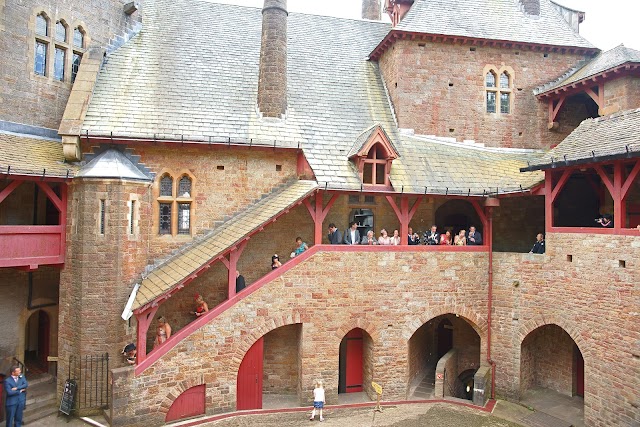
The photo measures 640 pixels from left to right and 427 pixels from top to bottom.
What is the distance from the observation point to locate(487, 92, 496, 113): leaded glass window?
17.2 metres

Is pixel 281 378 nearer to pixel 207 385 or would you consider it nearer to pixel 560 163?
pixel 207 385

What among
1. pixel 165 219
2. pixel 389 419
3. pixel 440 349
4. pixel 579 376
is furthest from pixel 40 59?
pixel 579 376

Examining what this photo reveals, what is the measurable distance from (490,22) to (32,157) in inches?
621

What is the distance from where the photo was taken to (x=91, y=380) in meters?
12.2

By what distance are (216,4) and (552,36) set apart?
42.6ft

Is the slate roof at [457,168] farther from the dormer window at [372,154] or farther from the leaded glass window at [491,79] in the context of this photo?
the leaded glass window at [491,79]

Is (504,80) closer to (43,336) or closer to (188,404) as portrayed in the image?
(188,404)

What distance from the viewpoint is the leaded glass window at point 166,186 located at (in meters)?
14.0

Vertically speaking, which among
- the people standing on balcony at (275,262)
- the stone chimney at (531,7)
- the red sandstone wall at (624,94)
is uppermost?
the stone chimney at (531,7)

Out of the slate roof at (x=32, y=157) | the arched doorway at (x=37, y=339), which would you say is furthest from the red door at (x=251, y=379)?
the arched doorway at (x=37, y=339)

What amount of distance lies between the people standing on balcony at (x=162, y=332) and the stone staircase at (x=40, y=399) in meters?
3.19

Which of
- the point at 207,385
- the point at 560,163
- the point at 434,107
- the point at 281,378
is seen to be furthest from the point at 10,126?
the point at 560,163

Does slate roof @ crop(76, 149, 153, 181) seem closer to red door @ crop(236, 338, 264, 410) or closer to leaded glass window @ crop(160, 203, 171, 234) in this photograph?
leaded glass window @ crop(160, 203, 171, 234)

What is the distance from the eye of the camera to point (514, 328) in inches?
552
